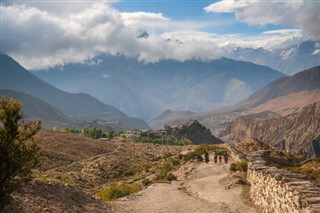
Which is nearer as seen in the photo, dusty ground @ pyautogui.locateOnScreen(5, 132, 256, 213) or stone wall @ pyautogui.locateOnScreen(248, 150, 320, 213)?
stone wall @ pyautogui.locateOnScreen(248, 150, 320, 213)

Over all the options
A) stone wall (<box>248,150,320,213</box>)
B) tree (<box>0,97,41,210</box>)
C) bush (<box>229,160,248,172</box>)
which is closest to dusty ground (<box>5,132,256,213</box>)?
tree (<box>0,97,41,210</box>)

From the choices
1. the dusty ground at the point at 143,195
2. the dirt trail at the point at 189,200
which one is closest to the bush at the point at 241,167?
the dusty ground at the point at 143,195

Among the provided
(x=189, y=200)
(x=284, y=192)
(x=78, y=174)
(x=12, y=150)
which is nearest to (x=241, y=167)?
(x=189, y=200)

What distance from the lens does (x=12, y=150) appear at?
17.3 meters

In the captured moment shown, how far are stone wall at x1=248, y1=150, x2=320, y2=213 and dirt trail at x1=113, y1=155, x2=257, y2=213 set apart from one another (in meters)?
1.42

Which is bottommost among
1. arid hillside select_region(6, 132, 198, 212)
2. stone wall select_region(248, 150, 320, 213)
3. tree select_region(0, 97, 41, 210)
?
arid hillside select_region(6, 132, 198, 212)

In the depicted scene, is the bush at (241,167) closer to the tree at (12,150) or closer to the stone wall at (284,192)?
the stone wall at (284,192)

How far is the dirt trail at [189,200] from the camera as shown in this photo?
970 inches

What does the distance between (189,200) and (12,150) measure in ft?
44.0

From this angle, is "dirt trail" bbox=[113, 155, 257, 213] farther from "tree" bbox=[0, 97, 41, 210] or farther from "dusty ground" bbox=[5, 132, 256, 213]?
"tree" bbox=[0, 97, 41, 210]

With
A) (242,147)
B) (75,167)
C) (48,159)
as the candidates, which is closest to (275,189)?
(242,147)

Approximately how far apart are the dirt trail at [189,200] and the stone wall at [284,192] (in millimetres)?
1416

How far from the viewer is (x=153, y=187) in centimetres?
3491

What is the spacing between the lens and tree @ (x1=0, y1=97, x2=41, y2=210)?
17.2 m
